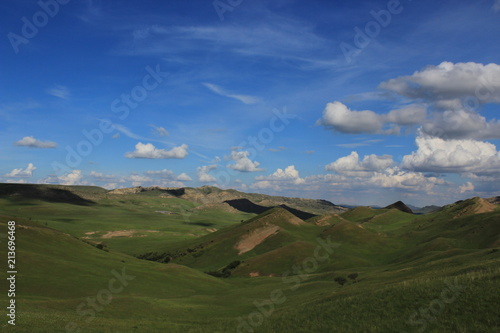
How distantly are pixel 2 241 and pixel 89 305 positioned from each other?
112ft

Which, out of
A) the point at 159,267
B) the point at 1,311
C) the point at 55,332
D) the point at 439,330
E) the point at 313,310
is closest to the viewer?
the point at 439,330

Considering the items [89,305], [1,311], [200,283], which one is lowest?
[200,283]

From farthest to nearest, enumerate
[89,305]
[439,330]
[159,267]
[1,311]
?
[159,267], [89,305], [1,311], [439,330]

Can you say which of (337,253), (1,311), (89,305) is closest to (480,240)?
(337,253)

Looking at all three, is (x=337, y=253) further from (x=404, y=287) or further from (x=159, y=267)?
(x=404, y=287)

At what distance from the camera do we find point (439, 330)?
85.7ft

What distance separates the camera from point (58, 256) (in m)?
75.0

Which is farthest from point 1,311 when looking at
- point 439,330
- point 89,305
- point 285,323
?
point 439,330

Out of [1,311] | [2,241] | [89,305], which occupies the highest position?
[2,241]

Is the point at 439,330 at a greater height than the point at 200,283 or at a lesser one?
greater

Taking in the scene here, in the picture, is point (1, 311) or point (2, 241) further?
point (2, 241)

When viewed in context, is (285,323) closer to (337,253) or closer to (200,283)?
(200,283)

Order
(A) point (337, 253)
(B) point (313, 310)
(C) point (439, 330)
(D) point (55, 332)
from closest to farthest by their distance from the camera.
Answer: (C) point (439, 330) < (D) point (55, 332) < (B) point (313, 310) < (A) point (337, 253)

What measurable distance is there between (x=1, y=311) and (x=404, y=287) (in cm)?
4191
